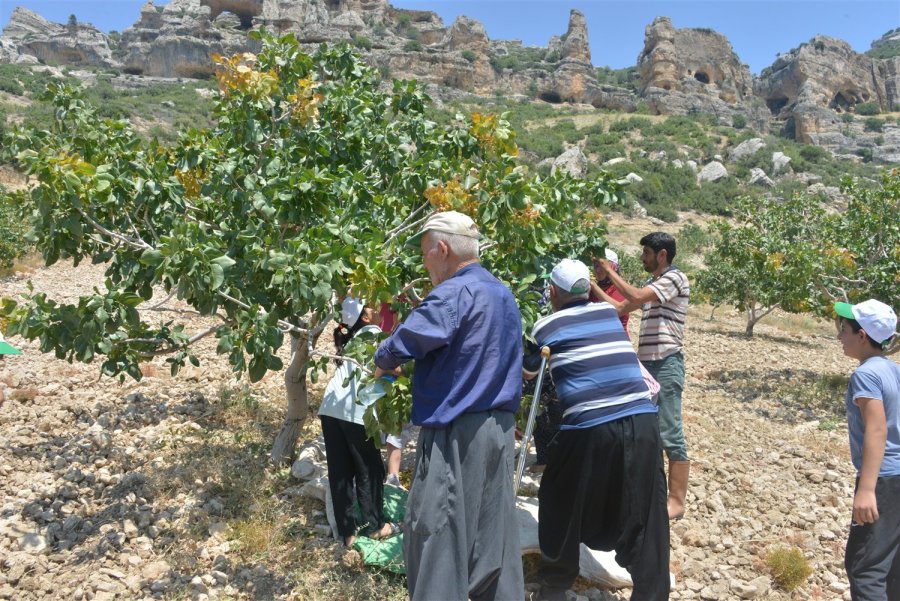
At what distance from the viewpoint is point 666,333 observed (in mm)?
3852

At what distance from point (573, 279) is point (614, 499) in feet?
3.36

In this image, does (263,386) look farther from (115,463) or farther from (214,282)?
(214,282)

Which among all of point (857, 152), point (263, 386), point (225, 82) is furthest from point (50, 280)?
point (857, 152)

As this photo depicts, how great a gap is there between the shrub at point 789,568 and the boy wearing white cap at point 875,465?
0.97 m

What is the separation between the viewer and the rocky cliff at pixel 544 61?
175 feet

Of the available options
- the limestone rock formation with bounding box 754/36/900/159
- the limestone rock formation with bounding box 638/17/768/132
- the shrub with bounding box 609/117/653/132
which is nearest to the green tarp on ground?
the shrub with bounding box 609/117/653/132

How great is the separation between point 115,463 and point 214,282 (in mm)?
2488

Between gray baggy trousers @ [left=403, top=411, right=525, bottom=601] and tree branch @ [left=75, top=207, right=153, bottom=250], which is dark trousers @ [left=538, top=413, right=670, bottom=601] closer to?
gray baggy trousers @ [left=403, top=411, right=525, bottom=601]

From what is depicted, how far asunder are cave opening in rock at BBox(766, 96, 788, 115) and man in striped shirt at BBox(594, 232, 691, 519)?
7236 cm

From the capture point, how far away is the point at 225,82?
3.57 meters

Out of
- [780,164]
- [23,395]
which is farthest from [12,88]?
[780,164]

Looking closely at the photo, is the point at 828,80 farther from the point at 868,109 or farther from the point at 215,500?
the point at 215,500

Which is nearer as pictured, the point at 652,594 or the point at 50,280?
the point at 652,594

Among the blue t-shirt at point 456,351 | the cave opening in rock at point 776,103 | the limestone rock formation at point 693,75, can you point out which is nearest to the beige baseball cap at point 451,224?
the blue t-shirt at point 456,351
